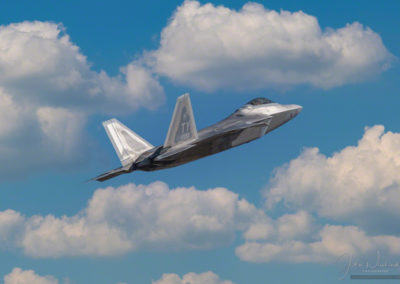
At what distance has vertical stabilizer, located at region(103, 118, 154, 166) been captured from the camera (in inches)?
1673

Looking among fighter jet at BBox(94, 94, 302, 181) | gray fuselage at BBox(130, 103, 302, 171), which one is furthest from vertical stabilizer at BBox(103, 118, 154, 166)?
gray fuselage at BBox(130, 103, 302, 171)

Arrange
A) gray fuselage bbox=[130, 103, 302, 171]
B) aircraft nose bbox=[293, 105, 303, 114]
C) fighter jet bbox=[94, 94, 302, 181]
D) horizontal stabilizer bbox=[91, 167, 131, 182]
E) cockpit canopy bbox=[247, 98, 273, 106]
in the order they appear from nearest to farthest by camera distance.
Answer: fighter jet bbox=[94, 94, 302, 181] → gray fuselage bbox=[130, 103, 302, 171] → horizontal stabilizer bbox=[91, 167, 131, 182] → cockpit canopy bbox=[247, 98, 273, 106] → aircraft nose bbox=[293, 105, 303, 114]

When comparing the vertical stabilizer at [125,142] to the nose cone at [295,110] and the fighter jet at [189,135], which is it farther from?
the nose cone at [295,110]

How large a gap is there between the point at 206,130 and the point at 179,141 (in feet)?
14.1

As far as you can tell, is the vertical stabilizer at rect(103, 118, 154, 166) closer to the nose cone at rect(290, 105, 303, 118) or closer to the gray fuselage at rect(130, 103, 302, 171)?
the gray fuselage at rect(130, 103, 302, 171)

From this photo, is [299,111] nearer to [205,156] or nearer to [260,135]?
[260,135]

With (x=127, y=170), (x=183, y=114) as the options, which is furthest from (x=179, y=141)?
(x=127, y=170)

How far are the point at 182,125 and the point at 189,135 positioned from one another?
39.2 inches

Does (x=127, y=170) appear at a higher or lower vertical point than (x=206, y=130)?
lower

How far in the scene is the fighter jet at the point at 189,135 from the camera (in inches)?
1455

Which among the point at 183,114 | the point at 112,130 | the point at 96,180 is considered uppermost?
the point at 112,130

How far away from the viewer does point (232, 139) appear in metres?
41.5

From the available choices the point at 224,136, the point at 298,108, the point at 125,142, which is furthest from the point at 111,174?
the point at 298,108

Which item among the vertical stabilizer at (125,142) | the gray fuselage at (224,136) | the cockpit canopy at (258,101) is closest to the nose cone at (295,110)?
the gray fuselage at (224,136)
